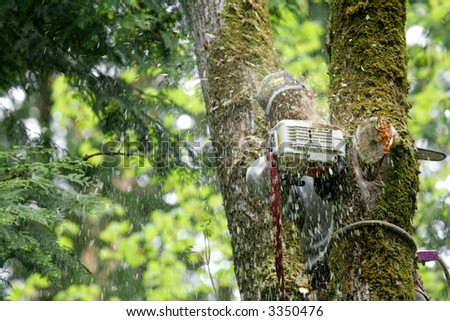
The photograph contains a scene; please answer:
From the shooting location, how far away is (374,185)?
1.94m

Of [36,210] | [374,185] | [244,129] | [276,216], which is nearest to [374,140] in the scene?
[374,185]

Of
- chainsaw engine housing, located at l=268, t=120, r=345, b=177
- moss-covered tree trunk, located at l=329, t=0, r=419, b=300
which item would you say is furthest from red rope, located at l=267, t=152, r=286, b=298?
moss-covered tree trunk, located at l=329, t=0, r=419, b=300

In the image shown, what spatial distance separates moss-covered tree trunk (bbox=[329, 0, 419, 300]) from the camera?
1.88m

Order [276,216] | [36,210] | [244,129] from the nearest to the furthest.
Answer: [276,216] → [244,129] → [36,210]

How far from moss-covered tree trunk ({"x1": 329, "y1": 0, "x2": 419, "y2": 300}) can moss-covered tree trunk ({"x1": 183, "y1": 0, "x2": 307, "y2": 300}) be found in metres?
0.39

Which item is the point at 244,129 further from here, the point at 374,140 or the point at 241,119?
the point at 374,140

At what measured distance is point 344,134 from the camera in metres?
2.01

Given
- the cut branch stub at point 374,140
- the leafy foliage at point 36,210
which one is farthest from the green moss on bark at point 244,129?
the leafy foliage at point 36,210

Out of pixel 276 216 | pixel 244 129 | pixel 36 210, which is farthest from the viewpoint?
pixel 36 210

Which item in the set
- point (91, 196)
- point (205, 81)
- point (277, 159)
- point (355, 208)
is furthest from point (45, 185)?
point (355, 208)

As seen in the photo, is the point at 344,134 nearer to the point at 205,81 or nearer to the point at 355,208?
the point at 355,208

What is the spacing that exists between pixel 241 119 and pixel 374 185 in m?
0.86

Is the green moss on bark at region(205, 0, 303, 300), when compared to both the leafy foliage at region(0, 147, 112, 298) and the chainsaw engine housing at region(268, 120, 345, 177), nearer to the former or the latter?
the chainsaw engine housing at region(268, 120, 345, 177)

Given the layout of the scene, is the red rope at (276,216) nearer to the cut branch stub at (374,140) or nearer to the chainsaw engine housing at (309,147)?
the chainsaw engine housing at (309,147)
